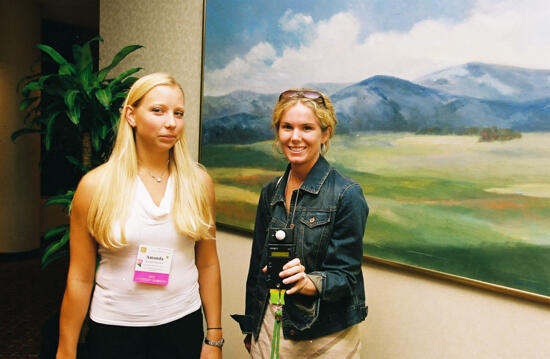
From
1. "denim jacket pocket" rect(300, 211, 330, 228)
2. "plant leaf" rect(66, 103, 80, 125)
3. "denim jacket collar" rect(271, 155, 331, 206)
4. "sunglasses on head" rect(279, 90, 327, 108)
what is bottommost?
"denim jacket pocket" rect(300, 211, 330, 228)

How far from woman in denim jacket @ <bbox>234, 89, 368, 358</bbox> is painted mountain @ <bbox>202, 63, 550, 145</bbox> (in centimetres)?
55

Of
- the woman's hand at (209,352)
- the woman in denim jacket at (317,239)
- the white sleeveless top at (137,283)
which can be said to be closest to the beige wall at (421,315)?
the woman in denim jacket at (317,239)

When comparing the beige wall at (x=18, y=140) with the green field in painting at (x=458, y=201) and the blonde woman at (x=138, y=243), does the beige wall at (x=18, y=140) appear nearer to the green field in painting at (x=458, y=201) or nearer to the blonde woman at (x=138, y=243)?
the blonde woman at (x=138, y=243)

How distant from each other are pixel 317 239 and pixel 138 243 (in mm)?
559

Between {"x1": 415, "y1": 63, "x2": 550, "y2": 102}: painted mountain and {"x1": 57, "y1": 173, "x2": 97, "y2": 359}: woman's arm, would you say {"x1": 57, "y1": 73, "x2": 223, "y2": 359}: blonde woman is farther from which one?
{"x1": 415, "y1": 63, "x2": 550, "y2": 102}: painted mountain

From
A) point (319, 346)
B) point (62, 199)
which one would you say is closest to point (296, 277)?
point (319, 346)

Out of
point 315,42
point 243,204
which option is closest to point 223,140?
point 243,204

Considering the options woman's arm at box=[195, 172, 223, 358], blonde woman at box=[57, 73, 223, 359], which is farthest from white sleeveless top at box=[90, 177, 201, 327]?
woman's arm at box=[195, 172, 223, 358]

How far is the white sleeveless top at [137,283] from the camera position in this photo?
1.33m

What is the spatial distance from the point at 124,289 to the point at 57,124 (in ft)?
4.92

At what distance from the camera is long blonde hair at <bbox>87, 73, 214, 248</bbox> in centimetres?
131

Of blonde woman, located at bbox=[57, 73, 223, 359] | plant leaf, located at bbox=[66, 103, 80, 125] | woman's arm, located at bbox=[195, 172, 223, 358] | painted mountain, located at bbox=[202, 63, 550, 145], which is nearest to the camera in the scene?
blonde woman, located at bbox=[57, 73, 223, 359]

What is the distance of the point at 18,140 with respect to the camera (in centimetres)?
559

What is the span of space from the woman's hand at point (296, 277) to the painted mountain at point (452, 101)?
88 centimetres
